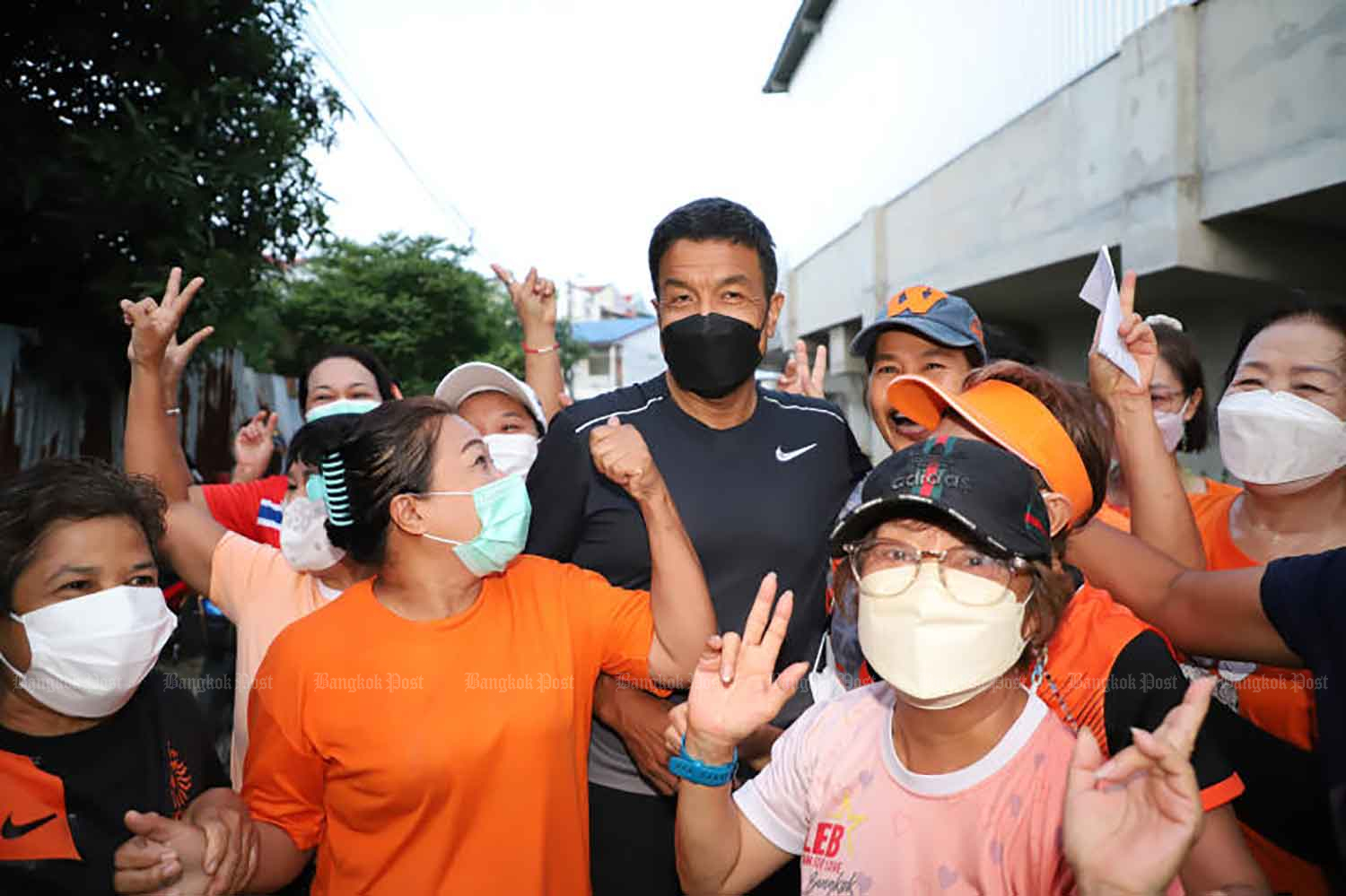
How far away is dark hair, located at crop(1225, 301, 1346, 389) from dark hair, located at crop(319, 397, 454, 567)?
7.31 ft

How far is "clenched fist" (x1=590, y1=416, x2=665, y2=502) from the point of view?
2.10 metres

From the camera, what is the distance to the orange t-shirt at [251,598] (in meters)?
2.47

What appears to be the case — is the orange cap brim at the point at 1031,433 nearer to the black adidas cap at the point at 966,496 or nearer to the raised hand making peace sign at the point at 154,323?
the black adidas cap at the point at 966,496

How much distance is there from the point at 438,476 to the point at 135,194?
4.76 m

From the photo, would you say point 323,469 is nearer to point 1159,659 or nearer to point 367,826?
point 367,826

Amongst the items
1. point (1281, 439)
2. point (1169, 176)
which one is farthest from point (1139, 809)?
point (1169, 176)

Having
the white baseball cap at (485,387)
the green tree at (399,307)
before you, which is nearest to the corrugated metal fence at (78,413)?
the white baseball cap at (485,387)

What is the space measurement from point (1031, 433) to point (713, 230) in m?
1.16

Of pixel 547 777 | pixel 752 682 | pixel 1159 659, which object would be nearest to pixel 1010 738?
pixel 1159 659

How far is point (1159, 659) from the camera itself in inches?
59.9

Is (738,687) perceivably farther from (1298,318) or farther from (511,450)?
(1298,318)

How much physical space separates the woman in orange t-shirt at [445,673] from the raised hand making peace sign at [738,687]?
410 mm

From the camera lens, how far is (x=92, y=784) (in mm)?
1810

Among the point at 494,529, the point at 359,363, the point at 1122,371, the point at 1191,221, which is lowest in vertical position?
the point at 494,529
